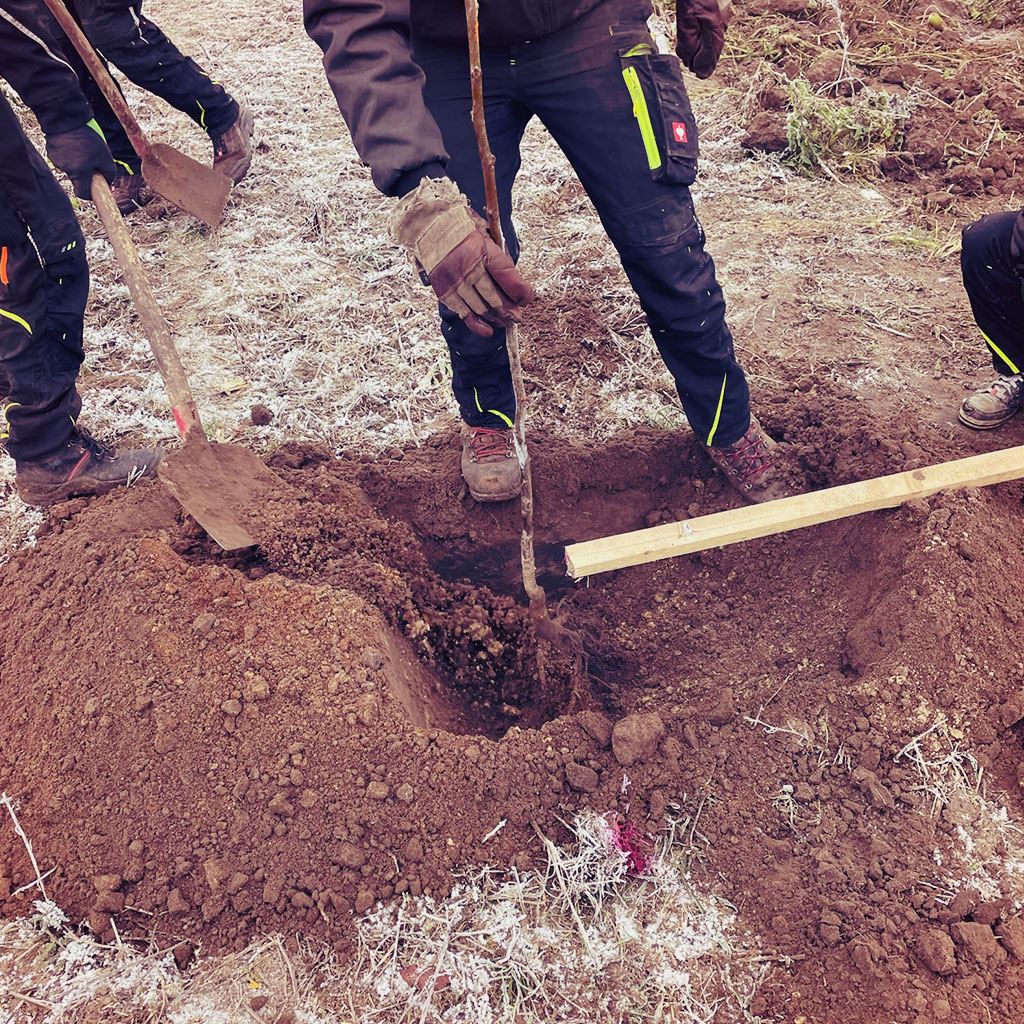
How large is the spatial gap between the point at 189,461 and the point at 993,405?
9.44ft

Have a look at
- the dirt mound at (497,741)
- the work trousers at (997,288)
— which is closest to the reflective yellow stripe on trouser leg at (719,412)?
the dirt mound at (497,741)

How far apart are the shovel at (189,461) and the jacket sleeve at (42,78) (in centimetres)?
48

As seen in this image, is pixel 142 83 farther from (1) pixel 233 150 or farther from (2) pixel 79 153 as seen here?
(2) pixel 79 153

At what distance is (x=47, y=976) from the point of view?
1.90 metres

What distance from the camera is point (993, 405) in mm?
2980

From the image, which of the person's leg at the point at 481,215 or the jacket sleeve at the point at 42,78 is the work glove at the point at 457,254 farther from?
the jacket sleeve at the point at 42,78

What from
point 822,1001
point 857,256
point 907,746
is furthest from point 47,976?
point 857,256

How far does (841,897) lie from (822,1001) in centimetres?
22

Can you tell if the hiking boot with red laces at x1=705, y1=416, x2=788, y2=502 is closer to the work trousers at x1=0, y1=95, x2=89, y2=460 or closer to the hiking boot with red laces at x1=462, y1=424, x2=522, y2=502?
the hiking boot with red laces at x1=462, y1=424, x2=522, y2=502

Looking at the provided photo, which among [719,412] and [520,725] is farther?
[719,412]

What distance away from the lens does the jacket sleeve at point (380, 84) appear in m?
1.88

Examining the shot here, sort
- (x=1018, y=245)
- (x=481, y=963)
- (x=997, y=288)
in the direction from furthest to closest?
(x=997, y=288)
(x=1018, y=245)
(x=481, y=963)

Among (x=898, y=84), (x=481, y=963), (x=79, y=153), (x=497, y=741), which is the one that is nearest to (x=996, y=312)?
(x=497, y=741)

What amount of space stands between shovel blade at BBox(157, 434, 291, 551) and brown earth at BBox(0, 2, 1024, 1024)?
0.09 m
